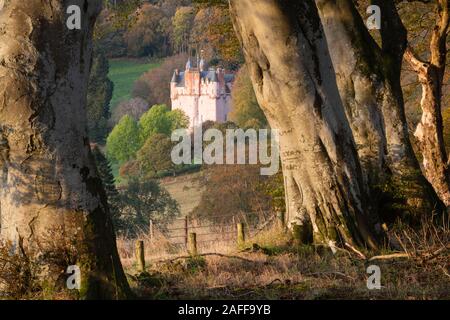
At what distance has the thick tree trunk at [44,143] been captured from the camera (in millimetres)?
8648

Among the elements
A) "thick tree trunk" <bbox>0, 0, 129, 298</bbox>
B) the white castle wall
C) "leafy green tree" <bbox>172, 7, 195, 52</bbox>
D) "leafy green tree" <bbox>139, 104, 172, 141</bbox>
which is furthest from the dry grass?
the white castle wall

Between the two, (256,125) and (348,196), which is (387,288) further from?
(256,125)

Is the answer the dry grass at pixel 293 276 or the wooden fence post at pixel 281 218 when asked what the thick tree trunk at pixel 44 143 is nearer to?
the dry grass at pixel 293 276

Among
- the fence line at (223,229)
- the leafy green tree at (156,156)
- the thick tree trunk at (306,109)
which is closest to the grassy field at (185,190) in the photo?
the leafy green tree at (156,156)

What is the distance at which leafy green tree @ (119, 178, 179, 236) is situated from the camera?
6726 cm

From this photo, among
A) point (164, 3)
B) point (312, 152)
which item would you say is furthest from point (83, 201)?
point (164, 3)

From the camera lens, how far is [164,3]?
137125 millimetres

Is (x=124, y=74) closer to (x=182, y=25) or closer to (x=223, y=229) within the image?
(x=182, y=25)

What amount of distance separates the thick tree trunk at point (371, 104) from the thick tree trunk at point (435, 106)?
23.6 feet

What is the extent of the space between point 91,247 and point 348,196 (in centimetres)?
564

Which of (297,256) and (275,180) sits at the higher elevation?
(275,180)

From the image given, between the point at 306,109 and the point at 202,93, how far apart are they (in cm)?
14743

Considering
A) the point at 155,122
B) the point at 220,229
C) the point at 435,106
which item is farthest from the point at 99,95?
the point at 435,106

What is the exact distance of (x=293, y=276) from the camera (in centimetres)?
1074
